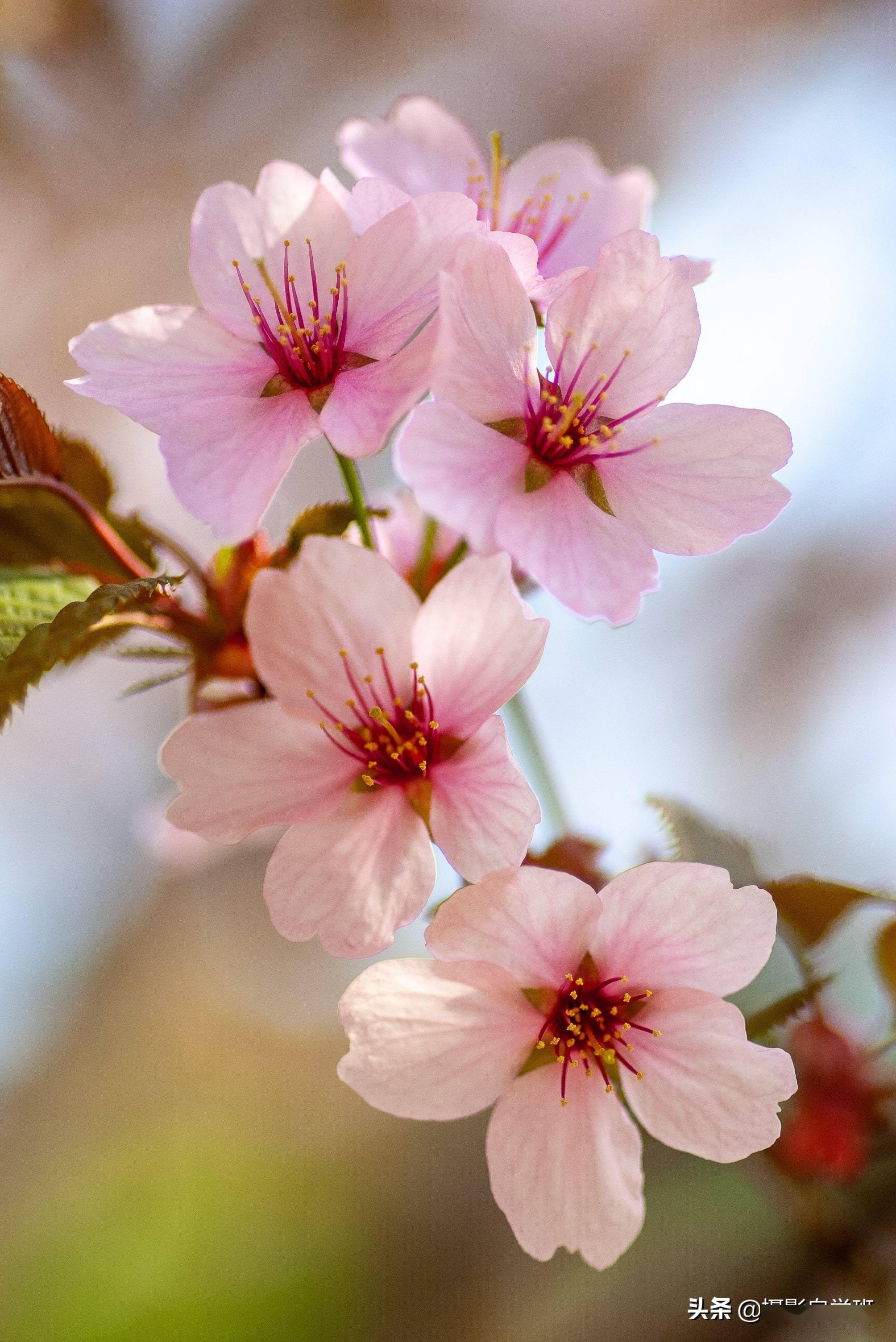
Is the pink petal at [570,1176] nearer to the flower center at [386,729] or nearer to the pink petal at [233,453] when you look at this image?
the flower center at [386,729]

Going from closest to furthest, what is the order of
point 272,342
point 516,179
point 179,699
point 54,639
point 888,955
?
point 54,639, point 272,342, point 888,955, point 516,179, point 179,699

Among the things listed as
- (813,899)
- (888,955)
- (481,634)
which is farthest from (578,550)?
(888,955)

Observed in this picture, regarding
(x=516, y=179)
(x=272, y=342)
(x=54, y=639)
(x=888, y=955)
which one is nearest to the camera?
(x=54, y=639)

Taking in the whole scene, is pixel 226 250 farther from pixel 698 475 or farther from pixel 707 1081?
pixel 707 1081


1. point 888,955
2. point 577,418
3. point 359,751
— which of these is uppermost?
point 577,418

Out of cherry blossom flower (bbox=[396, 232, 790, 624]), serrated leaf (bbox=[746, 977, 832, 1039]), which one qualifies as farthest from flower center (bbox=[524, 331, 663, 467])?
serrated leaf (bbox=[746, 977, 832, 1039])

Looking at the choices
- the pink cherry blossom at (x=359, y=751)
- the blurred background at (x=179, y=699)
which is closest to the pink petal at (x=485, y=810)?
the pink cherry blossom at (x=359, y=751)

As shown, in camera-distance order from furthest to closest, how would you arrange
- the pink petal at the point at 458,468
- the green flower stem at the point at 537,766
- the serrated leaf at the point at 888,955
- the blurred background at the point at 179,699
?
the blurred background at the point at 179,699, the green flower stem at the point at 537,766, the serrated leaf at the point at 888,955, the pink petal at the point at 458,468

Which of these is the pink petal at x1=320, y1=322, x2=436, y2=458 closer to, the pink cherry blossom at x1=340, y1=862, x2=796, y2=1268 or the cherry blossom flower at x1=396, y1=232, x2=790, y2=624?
the cherry blossom flower at x1=396, y1=232, x2=790, y2=624
